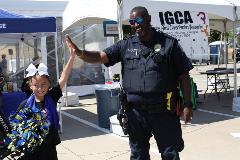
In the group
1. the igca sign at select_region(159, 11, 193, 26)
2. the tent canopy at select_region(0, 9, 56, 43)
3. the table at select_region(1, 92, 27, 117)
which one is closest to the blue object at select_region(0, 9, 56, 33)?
the tent canopy at select_region(0, 9, 56, 43)

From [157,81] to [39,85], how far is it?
3.56 ft

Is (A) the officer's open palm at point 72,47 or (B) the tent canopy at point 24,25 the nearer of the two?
(A) the officer's open palm at point 72,47

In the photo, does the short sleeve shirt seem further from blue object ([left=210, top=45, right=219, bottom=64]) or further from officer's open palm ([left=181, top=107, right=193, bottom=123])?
blue object ([left=210, top=45, right=219, bottom=64])

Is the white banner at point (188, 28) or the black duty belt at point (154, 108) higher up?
the white banner at point (188, 28)

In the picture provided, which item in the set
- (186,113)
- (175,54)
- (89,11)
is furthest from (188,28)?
(186,113)

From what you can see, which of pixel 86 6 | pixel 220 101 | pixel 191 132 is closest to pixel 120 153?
pixel 191 132

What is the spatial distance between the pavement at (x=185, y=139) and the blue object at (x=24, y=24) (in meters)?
2.06

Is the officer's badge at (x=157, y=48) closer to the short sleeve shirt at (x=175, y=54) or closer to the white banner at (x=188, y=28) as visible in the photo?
the short sleeve shirt at (x=175, y=54)

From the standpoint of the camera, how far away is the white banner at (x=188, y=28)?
27.1 feet

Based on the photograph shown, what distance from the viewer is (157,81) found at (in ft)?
12.5

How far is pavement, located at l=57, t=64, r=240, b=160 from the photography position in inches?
242

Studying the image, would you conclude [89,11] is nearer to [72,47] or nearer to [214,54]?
[72,47]

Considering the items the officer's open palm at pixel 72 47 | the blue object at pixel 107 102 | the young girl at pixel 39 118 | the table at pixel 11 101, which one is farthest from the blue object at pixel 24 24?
the young girl at pixel 39 118

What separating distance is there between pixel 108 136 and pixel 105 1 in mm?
2691
